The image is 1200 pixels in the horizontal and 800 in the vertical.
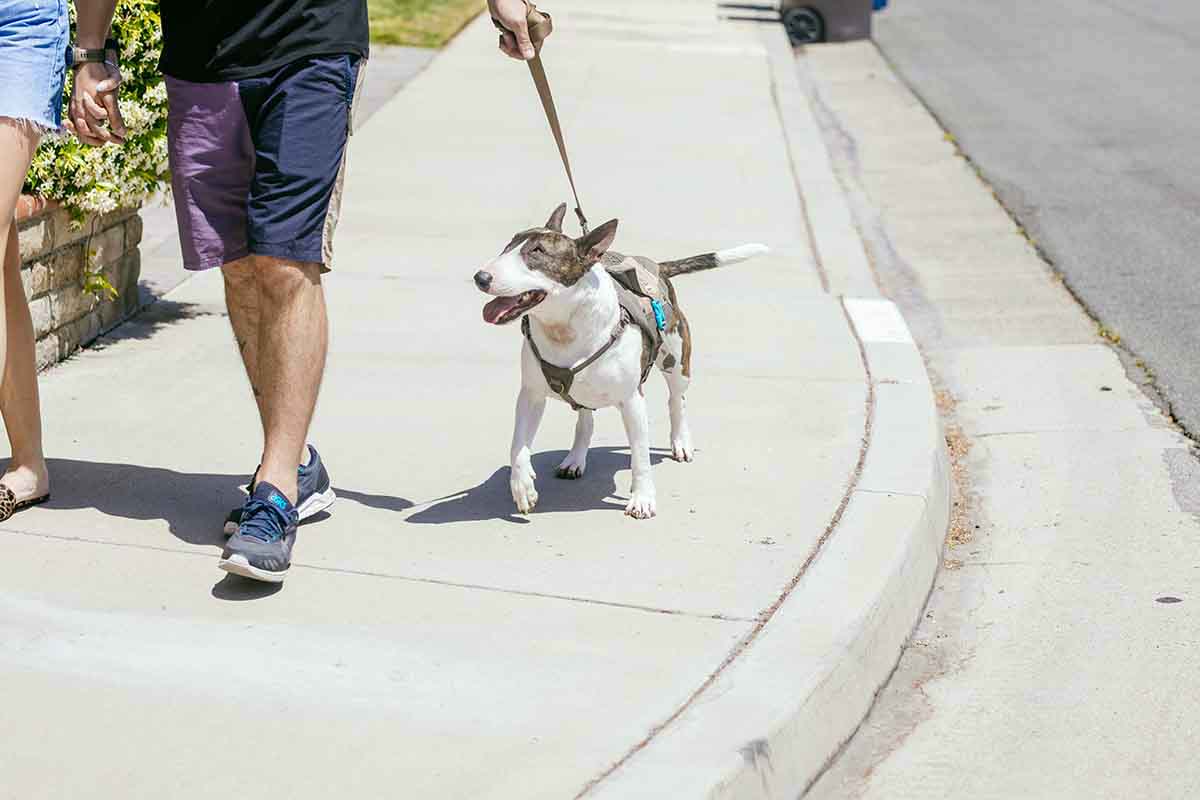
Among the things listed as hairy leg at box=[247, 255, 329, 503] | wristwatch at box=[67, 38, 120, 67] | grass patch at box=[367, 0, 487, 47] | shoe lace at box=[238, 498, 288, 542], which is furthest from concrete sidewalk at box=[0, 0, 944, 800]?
grass patch at box=[367, 0, 487, 47]

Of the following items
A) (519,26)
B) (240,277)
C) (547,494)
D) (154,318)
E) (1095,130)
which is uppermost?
(519,26)

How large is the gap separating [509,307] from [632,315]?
470mm

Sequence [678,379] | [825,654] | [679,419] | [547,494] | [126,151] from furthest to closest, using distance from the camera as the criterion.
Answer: [126,151]
[679,419]
[678,379]
[547,494]
[825,654]

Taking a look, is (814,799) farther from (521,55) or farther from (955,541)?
(521,55)

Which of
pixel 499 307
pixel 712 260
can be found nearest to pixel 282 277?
pixel 499 307

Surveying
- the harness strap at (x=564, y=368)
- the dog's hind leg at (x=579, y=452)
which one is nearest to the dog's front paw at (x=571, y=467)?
the dog's hind leg at (x=579, y=452)

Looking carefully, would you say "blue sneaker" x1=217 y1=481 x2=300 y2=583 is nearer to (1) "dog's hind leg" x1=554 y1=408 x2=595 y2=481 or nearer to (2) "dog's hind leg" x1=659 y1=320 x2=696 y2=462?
(1) "dog's hind leg" x1=554 y1=408 x2=595 y2=481

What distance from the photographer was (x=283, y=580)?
13.8ft

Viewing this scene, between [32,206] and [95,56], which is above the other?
[95,56]

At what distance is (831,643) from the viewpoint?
3.94 meters

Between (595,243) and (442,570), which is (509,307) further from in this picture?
(442,570)

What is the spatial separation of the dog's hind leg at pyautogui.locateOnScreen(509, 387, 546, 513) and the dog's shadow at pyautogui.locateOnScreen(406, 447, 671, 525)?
100 millimetres

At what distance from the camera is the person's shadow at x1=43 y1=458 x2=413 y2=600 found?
465 cm

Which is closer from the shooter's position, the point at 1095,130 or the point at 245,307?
the point at 245,307
